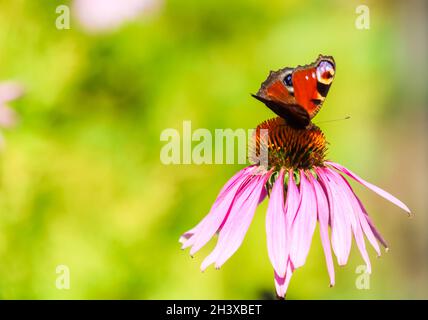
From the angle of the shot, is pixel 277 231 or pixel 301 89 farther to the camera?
pixel 301 89

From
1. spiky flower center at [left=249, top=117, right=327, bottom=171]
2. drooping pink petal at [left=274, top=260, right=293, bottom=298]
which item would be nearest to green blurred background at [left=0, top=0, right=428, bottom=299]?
spiky flower center at [left=249, top=117, right=327, bottom=171]

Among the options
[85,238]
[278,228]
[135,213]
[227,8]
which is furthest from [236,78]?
[278,228]

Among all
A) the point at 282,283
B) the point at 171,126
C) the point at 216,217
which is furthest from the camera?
the point at 171,126

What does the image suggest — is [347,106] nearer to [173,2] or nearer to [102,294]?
[173,2]

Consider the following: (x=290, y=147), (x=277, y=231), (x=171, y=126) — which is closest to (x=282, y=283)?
(x=277, y=231)

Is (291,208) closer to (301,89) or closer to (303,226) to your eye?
(303,226)

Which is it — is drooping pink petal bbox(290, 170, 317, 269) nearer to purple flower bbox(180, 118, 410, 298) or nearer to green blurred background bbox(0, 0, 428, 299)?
purple flower bbox(180, 118, 410, 298)
